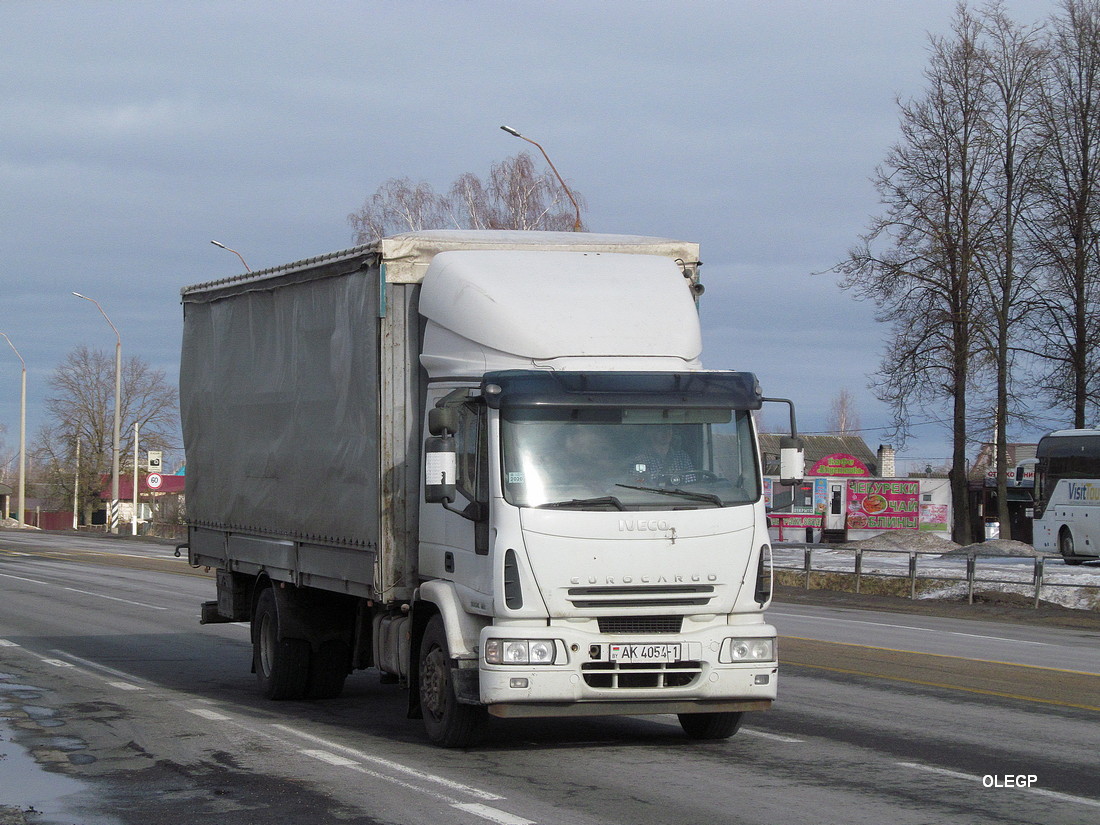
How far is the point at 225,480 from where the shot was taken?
13.8 m

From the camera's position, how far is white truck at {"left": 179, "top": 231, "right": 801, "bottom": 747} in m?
8.88

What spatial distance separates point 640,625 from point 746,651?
743 millimetres

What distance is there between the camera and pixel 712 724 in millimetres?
10078

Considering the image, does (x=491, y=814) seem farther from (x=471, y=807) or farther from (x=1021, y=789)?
(x=1021, y=789)

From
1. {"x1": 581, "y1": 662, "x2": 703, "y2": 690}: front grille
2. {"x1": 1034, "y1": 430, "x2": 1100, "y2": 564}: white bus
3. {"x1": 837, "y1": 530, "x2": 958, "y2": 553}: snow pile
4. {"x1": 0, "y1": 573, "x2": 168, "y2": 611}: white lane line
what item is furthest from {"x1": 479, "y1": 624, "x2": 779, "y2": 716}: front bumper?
{"x1": 837, "y1": 530, "x2": 958, "y2": 553}: snow pile

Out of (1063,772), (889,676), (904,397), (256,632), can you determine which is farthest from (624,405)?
(904,397)

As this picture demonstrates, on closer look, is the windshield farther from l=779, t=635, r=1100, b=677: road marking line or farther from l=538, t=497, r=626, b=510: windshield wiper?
l=779, t=635, r=1100, b=677: road marking line

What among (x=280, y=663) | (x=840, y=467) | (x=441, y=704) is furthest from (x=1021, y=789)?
(x=840, y=467)

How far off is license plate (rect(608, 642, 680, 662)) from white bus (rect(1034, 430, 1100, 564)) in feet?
105

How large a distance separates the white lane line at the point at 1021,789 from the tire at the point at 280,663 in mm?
5637

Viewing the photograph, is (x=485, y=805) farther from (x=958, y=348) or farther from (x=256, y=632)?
(x=958, y=348)

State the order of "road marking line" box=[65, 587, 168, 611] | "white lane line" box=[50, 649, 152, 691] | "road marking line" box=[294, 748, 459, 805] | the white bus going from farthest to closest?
the white bus
"road marking line" box=[65, 587, 168, 611]
"white lane line" box=[50, 649, 152, 691]
"road marking line" box=[294, 748, 459, 805]

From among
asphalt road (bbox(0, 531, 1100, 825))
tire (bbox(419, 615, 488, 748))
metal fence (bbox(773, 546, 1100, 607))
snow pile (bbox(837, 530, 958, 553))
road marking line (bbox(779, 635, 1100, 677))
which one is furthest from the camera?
snow pile (bbox(837, 530, 958, 553))

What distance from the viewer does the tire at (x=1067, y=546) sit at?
1530 inches
